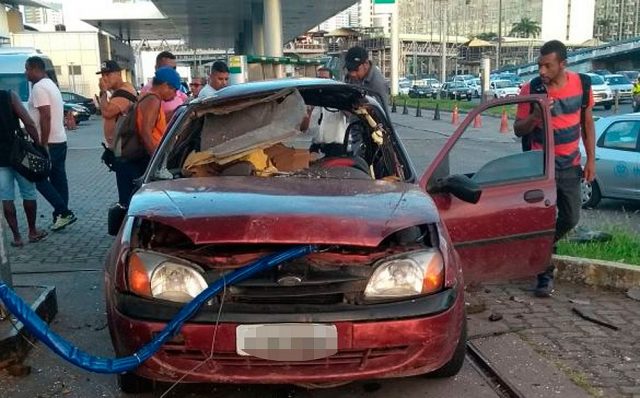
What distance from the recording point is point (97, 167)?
13.6m

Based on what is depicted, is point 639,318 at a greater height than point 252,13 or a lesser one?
lesser

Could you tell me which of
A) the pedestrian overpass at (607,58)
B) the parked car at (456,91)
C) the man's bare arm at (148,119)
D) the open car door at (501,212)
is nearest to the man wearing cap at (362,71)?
the man's bare arm at (148,119)

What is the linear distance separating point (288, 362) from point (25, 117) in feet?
15.9

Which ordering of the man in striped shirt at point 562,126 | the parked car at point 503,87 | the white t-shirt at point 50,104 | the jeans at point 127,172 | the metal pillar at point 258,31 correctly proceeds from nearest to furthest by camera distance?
the man in striped shirt at point 562,126 → the jeans at point 127,172 → the white t-shirt at point 50,104 → the metal pillar at point 258,31 → the parked car at point 503,87

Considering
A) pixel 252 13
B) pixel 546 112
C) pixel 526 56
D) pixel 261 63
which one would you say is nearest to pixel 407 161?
pixel 546 112

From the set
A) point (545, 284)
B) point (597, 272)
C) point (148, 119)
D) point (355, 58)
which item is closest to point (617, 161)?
point (355, 58)

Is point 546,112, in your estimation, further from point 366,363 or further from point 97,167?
point 97,167

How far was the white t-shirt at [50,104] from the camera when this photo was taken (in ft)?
23.3

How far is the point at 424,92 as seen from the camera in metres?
52.4

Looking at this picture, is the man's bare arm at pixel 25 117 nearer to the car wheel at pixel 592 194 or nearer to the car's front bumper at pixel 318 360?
the car's front bumper at pixel 318 360

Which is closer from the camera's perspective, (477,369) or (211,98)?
(477,369)

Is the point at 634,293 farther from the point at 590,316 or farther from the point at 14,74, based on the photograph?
the point at 14,74

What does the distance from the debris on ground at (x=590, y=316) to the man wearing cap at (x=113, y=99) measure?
178 inches

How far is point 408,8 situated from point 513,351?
13979 cm
